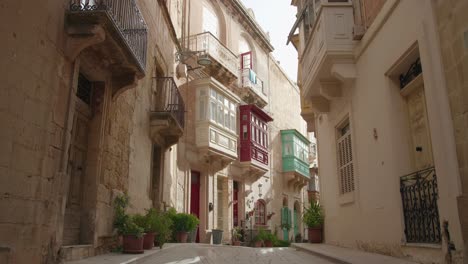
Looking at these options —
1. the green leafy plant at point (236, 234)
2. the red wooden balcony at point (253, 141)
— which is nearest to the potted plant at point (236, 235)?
the green leafy plant at point (236, 234)

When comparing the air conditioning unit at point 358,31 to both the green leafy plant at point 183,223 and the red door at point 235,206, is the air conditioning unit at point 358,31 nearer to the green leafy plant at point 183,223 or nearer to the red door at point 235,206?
the green leafy plant at point 183,223

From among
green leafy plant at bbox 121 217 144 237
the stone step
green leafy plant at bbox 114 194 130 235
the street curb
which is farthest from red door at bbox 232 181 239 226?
the stone step

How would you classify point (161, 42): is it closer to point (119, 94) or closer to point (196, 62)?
point (119, 94)

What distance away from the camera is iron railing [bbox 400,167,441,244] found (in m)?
5.87

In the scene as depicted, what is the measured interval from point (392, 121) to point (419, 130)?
0.47m

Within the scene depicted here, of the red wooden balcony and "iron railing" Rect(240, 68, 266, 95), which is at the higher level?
"iron railing" Rect(240, 68, 266, 95)

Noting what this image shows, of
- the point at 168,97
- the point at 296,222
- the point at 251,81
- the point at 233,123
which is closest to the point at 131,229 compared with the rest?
the point at 168,97

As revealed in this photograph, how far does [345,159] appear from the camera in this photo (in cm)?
1026

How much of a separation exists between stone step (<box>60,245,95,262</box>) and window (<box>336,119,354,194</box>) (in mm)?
5713

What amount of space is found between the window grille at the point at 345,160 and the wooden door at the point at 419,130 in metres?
2.78

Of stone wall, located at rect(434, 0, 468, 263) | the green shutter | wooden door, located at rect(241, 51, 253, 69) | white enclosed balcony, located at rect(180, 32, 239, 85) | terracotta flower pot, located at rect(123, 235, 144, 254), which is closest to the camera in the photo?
stone wall, located at rect(434, 0, 468, 263)

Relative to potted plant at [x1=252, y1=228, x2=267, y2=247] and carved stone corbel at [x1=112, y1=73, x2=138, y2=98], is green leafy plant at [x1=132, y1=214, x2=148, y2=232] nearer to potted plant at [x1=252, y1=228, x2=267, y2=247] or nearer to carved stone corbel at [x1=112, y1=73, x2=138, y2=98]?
carved stone corbel at [x1=112, y1=73, x2=138, y2=98]

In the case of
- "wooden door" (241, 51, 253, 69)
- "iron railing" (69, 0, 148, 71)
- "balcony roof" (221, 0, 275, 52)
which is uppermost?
"balcony roof" (221, 0, 275, 52)

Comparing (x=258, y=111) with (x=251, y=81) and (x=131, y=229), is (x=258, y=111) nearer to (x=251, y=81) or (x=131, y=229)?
(x=251, y=81)
